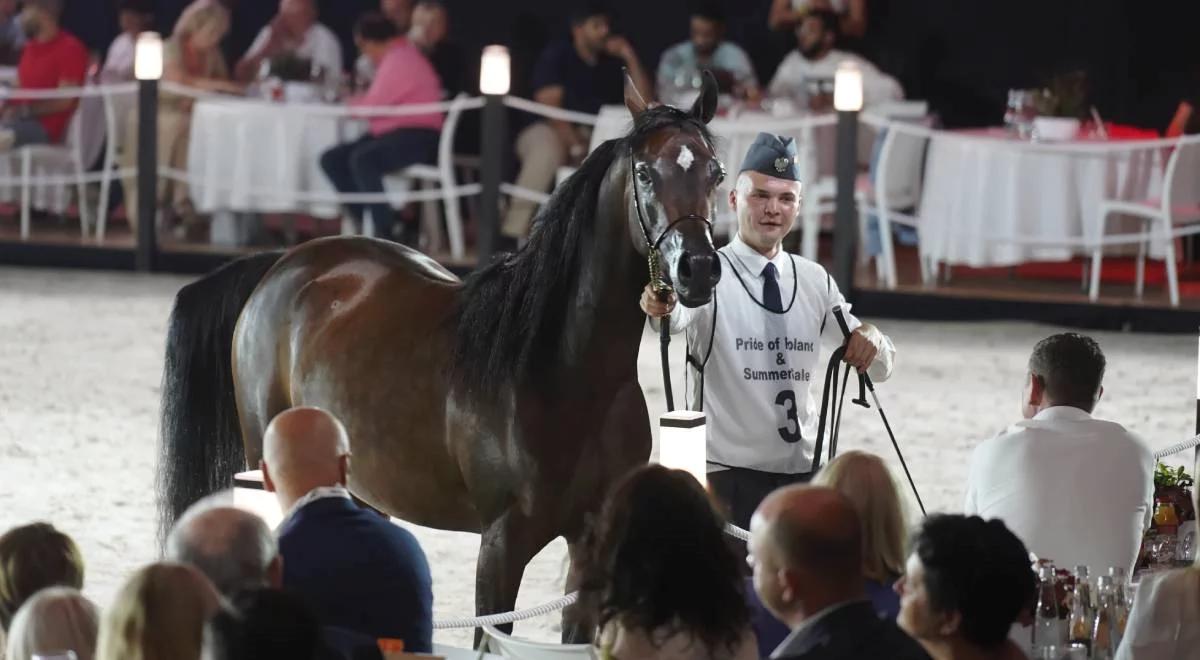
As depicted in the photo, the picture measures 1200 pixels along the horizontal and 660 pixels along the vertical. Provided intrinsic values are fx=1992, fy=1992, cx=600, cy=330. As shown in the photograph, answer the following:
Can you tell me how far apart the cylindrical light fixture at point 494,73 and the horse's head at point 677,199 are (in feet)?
23.1

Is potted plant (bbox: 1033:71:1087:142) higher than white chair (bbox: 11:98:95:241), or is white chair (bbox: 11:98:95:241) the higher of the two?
potted plant (bbox: 1033:71:1087:142)

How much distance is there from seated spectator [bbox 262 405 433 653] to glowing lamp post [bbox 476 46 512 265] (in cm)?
775

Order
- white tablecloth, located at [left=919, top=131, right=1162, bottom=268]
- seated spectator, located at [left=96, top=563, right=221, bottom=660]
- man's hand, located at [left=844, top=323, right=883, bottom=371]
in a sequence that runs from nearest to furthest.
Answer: seated spectator, located at [left=96, top=563, right=221, bottom=660], man's hand, located at [left=844, top=323, right=883, bottom=371], white tablecloth, located at [left=919, top=131, right=1162, bottom=268]

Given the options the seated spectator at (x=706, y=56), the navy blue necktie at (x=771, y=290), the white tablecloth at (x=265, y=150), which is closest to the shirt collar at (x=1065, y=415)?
the navy blue necktie at (x=771, y=290)

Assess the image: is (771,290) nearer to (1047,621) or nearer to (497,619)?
(497,619)

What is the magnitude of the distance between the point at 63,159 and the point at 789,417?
9.77 m

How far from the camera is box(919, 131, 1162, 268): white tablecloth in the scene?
1114cm

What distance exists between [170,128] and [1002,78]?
19.1 feet

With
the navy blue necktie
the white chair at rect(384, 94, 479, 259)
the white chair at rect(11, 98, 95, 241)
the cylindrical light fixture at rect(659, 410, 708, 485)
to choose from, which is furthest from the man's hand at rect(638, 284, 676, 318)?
the white chair at rect(11, 98, 95, 241)

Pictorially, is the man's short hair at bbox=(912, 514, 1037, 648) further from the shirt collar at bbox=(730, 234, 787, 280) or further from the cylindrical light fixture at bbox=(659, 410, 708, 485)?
the shirt collar at bbox=(730, 234, 787, 280)

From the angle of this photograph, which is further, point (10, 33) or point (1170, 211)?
point (10, 33)

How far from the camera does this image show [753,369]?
488 centimetres

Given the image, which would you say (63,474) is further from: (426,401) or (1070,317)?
(1070,317)

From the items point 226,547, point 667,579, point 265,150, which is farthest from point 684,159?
point 265,150
